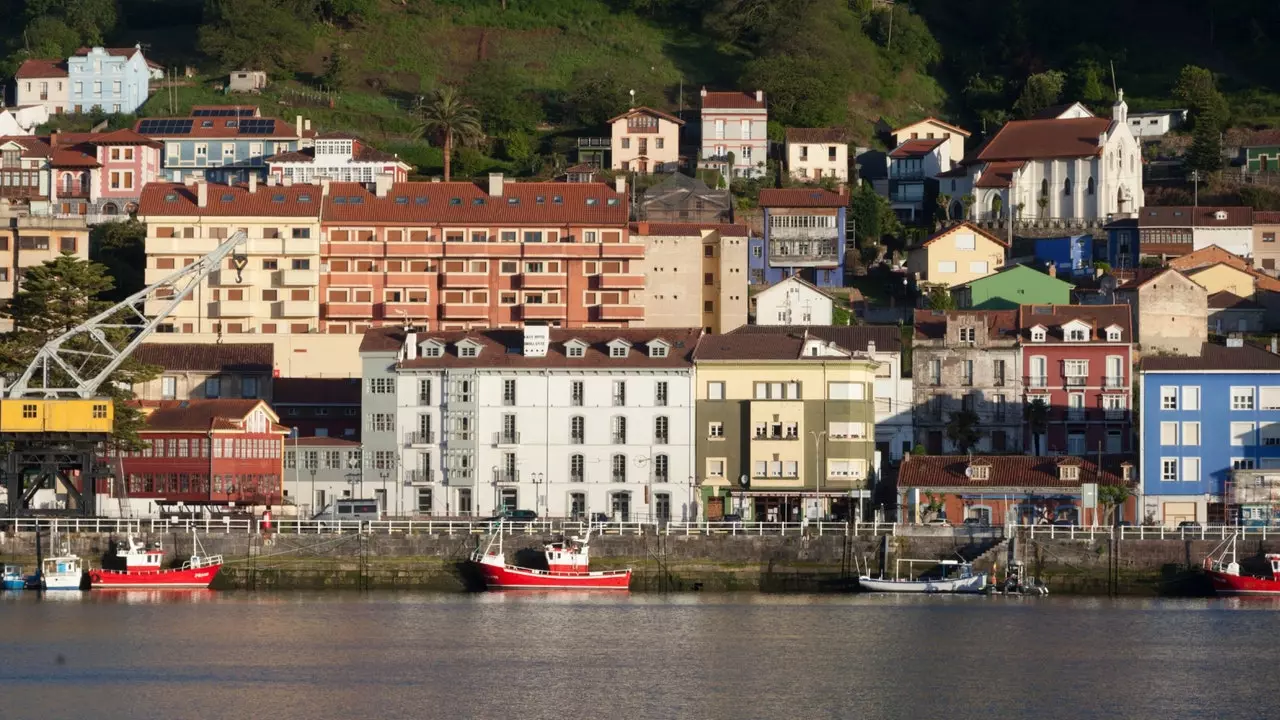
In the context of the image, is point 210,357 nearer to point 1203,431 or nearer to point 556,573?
point 556,573

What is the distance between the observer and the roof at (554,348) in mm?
100812

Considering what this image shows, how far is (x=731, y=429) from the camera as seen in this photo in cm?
10062

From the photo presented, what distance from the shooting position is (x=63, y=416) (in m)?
91.0

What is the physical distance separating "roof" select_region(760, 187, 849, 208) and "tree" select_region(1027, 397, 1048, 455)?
2893 cm

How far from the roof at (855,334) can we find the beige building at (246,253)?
28516mm

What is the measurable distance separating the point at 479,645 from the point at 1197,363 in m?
39.3

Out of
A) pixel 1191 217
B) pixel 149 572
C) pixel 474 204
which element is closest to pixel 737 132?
pixel 474 204

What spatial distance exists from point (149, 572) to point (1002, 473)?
33504 mm

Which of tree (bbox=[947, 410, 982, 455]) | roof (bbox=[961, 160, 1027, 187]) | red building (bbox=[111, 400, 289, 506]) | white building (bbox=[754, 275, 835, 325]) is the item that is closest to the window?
tree (bbox=[947, 410, 982, 455])

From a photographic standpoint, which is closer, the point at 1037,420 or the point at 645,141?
the point at 1037,420

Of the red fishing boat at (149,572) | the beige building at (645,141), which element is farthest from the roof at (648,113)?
the red fishing boat at (149,572)

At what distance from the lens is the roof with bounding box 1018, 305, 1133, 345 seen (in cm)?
10738

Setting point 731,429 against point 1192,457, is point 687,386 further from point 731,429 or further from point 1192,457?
point 1192,457

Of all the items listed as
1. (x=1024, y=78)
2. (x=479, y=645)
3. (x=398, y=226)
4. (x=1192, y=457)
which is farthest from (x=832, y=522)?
(x=1024, y=78)
